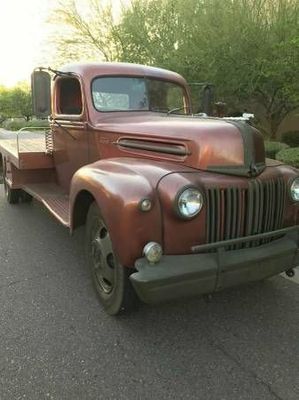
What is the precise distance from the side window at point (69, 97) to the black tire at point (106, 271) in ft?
5.10

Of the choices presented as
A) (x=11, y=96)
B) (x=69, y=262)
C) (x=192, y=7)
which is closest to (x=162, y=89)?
(x=69, y=262)

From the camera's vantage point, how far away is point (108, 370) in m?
2.94

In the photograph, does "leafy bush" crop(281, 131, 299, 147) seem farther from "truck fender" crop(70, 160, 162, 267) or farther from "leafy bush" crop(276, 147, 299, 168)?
"truck fender" crop(70, 160, 162, 267)

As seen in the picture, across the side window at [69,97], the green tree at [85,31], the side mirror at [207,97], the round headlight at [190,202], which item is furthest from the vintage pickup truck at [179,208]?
the green tree at [85,31]

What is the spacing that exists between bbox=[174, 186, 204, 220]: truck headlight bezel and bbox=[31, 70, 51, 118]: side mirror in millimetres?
2810

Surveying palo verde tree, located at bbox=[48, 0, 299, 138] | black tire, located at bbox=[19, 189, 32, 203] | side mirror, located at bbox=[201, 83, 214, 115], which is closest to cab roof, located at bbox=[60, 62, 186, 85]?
side mirror, located at bbox=[201, 83, 214, 115]

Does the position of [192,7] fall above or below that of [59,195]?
above

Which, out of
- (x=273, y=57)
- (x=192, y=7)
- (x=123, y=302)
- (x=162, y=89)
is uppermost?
(x=192, y=7)

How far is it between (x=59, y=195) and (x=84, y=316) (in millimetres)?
2173

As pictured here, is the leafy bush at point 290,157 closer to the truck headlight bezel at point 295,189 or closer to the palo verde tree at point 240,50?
the palo verde tree at point 240,50

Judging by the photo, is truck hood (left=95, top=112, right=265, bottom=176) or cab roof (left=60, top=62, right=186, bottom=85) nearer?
truck hood (left=95, top=112, right=265, bottom=176)

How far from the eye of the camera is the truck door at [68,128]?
480cm

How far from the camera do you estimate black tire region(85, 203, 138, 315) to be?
337 centimetres

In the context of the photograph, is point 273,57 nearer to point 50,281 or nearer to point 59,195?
point 59,195
